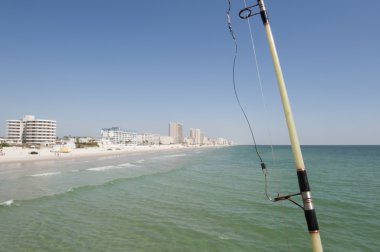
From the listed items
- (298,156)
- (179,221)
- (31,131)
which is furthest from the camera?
(31,131)

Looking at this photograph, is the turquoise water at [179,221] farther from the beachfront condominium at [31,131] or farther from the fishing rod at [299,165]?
the beachfront condominium at [31,131]

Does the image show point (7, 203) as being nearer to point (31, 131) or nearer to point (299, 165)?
point (299, 165)

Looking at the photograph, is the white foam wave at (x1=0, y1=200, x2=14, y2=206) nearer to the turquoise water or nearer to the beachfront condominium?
the turquoise water

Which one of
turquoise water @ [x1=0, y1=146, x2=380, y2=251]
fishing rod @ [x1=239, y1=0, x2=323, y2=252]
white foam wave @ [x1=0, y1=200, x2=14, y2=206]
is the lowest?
turquoise water @ [x1=0, y1=146, x2=380, y2=251]

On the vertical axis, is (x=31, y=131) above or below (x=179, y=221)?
above

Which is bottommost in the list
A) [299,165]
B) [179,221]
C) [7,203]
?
[179,221]

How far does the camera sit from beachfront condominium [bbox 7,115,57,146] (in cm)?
15250

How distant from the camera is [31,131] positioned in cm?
15275

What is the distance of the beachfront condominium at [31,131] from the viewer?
152500 millimetres

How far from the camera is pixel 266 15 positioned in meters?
3.62

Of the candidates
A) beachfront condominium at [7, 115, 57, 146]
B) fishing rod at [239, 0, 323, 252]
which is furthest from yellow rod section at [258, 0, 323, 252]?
beachfront condominium at [7, 115, 57, 146]

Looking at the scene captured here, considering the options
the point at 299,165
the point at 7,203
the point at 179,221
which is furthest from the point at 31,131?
the point at 299,165

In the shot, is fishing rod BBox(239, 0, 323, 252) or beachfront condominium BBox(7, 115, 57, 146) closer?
fishing rod BBox(239, 0, 323, 252)

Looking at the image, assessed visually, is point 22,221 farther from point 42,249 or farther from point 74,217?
point 42,249
